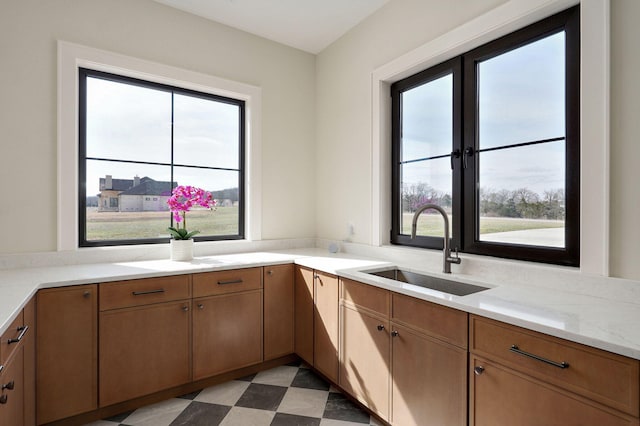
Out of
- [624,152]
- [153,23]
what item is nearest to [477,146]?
[624,152]

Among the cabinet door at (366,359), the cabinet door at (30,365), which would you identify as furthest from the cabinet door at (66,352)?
the cabinet door at (366,359)

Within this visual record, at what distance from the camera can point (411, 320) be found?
5.56 feet

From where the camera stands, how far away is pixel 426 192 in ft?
8.15

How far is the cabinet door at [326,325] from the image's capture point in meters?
2.23

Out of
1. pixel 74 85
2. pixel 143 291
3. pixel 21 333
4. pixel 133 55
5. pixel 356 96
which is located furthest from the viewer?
pixel 356 96

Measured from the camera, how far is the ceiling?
2.62m

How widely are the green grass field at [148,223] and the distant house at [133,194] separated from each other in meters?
0.05

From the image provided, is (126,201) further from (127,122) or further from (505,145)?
(505,145)

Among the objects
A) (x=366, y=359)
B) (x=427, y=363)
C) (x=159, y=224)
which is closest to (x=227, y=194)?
(x=159, y=224)

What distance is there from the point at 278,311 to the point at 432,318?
4.38ft

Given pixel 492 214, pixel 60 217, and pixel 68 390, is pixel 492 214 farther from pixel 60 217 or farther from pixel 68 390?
pixel 60 217

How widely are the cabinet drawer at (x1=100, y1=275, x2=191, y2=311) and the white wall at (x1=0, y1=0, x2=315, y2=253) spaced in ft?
2.33

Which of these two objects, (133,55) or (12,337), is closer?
(12,337)

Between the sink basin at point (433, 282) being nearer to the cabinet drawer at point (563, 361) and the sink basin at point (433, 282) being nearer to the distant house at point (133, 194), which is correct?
the cabinet drawer at point (563, 361)
